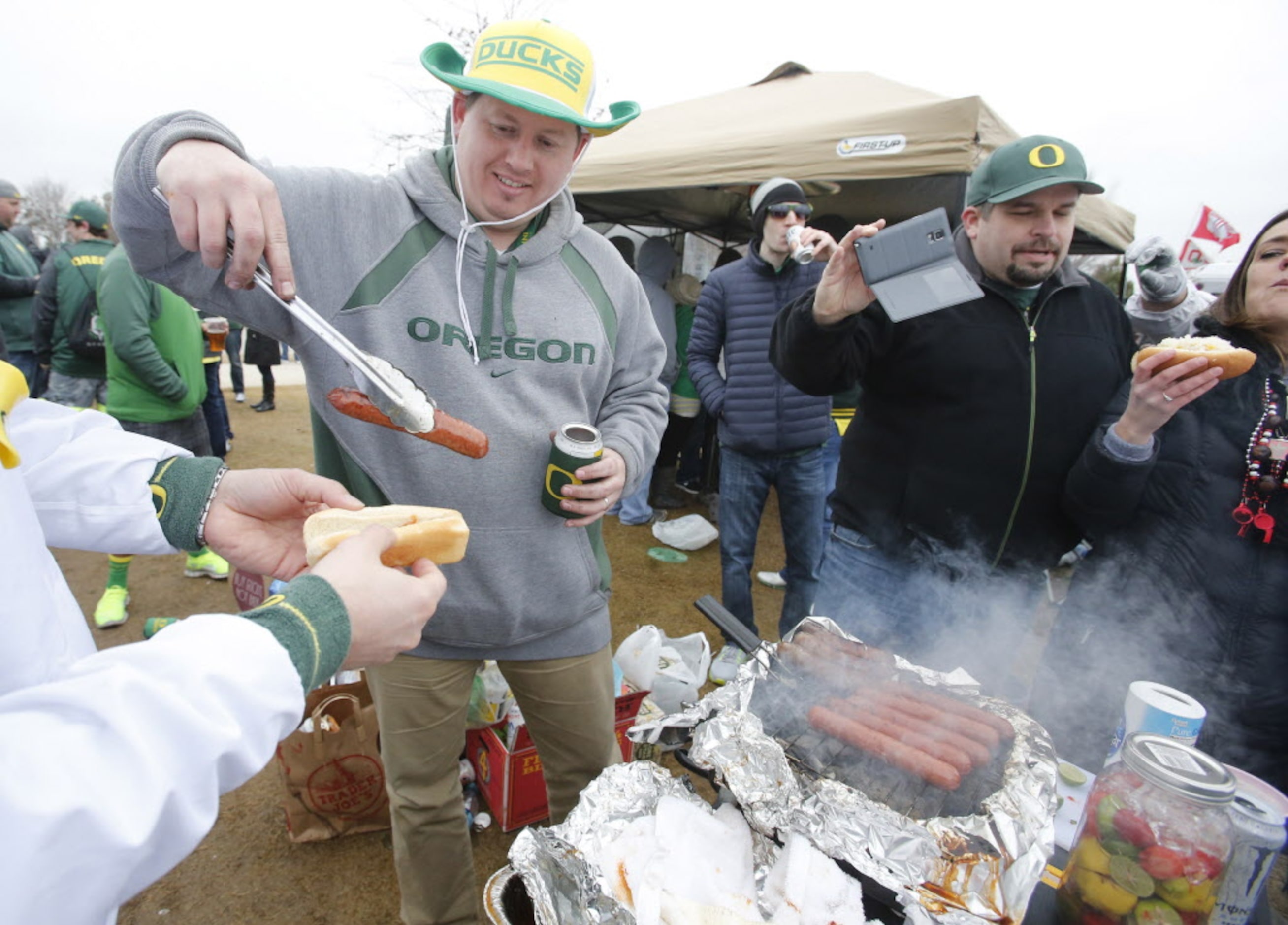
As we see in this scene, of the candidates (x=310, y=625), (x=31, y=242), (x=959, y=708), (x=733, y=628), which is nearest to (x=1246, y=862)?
(x=959, y=708)

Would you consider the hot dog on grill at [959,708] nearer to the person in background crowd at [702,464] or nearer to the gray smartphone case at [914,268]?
the gray smartphone case at [914,268]

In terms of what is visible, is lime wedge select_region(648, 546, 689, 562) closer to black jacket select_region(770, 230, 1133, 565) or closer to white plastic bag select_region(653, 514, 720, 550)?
white plastic bag select_region(653, 514, 720, 550)

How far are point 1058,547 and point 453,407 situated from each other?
2229 millimetres

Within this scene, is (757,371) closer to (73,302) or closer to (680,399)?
(680,399)

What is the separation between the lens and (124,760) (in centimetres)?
64

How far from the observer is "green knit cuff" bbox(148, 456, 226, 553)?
4.18 ft

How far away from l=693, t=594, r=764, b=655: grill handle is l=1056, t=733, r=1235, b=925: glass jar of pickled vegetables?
76 centimetres

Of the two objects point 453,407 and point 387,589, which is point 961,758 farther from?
point 453,407

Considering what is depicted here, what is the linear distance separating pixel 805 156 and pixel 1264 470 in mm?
3753

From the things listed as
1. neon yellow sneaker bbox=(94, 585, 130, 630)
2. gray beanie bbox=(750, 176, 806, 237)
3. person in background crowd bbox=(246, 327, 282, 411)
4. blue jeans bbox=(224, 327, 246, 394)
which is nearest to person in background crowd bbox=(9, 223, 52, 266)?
person in background crowd bbox=(246, 327, 282, 411)

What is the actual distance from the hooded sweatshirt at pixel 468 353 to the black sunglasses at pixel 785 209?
1916 millimetres

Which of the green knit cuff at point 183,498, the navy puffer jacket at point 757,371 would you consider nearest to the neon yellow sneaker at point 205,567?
the navy puffer jacket at point 757,371

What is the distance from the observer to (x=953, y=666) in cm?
239

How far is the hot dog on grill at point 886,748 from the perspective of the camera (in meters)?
1.37
